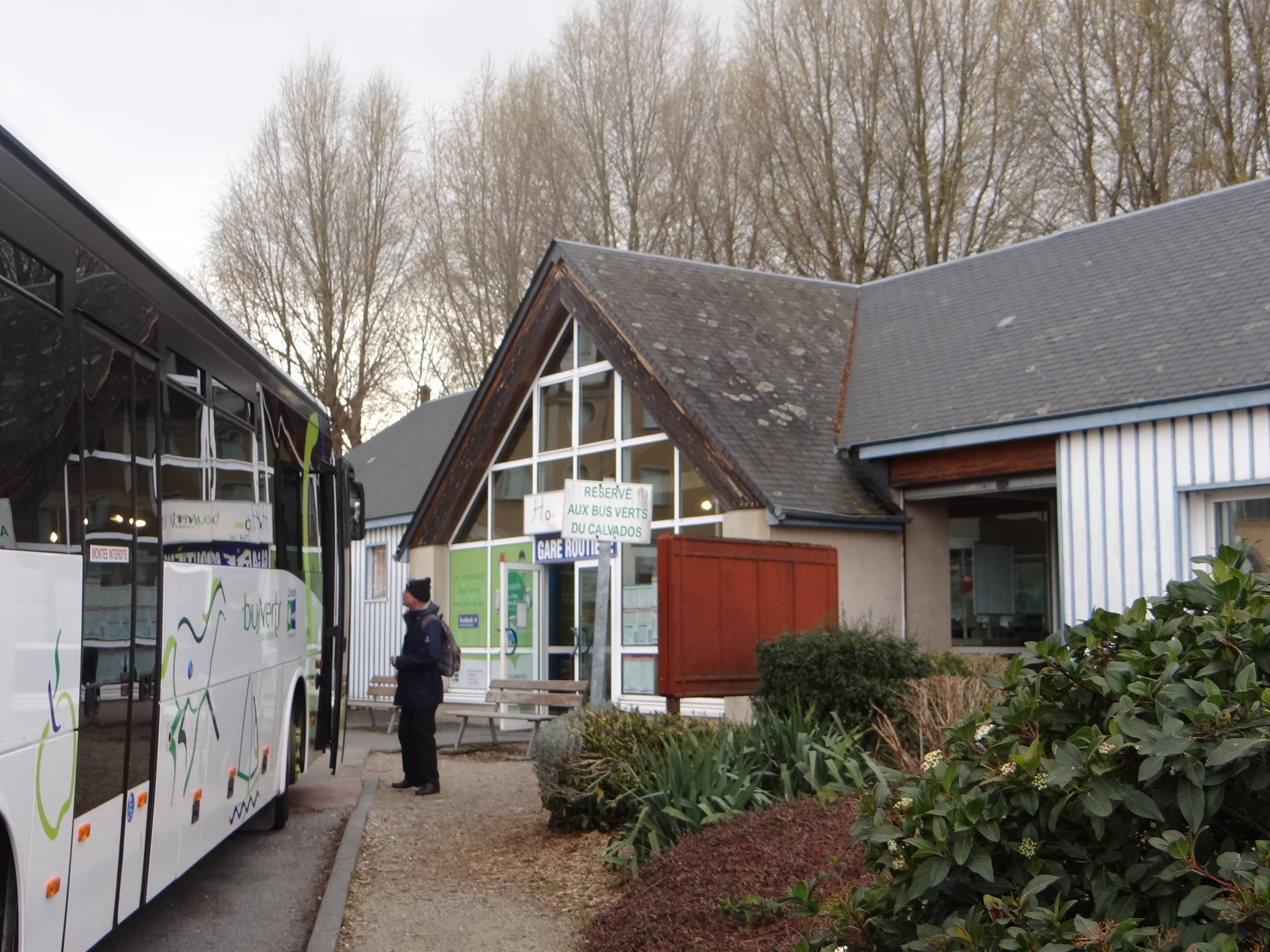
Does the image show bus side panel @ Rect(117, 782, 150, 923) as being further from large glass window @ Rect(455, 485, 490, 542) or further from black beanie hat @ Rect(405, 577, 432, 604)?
large glass window @ Rect(455, 485, 490, 542)

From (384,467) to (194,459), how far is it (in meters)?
23.0

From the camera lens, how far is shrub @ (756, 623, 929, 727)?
9.54 metres

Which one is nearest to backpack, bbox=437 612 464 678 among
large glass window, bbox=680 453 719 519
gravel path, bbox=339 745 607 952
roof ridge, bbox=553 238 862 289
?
gravel path, bbox=339 745 607 952

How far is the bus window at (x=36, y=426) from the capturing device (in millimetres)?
4398

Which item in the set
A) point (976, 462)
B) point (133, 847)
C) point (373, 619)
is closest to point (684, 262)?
point (976, 462)

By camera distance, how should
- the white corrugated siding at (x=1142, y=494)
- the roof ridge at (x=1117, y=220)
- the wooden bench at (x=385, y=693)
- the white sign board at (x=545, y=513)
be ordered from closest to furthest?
the white sign board at (x=545, y=513)
the white corrugated siding at (x=1142, y=494)
the roof ridge at (x=1117, y=220)
the wooden bench at (x=385, y=693)

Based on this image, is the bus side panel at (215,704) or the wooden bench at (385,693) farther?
the wooden bench at (385,693)

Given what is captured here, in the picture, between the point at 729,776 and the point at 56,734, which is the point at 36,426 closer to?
the point at 56,734

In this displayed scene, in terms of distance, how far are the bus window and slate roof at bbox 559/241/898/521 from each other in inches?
386

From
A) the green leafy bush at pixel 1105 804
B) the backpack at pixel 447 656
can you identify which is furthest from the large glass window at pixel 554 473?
the green leafy bush at pixel 1105 804

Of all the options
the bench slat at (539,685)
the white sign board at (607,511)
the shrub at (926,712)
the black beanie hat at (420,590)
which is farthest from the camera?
the bench slat at (539,685)

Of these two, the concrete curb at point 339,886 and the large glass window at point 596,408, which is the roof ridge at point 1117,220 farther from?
the concrete curb at point 339,886

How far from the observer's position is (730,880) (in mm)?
5969

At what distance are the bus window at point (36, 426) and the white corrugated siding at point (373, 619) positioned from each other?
19224mm
